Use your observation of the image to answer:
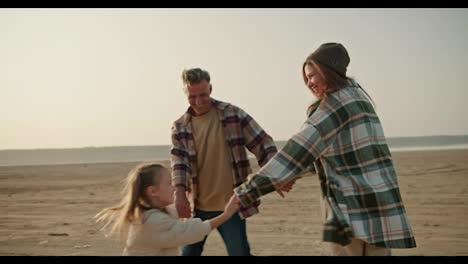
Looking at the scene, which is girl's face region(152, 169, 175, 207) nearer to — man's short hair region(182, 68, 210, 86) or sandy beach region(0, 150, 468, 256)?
→ man's short hair region(182, 68, 210, 86)

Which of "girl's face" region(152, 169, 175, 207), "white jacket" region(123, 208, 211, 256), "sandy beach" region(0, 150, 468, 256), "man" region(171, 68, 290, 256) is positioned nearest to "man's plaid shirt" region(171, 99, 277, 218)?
"man" region(171, 68, 290, 256)

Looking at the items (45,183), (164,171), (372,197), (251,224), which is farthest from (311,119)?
(45,183)

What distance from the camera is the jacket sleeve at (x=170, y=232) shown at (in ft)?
12.6

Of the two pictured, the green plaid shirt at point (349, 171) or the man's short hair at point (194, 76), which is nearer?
the green plaid shirt at point (349, 171)

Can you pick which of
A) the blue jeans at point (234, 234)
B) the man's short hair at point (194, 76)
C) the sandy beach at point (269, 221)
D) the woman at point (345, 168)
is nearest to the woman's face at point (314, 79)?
the woman at point (345, 168)

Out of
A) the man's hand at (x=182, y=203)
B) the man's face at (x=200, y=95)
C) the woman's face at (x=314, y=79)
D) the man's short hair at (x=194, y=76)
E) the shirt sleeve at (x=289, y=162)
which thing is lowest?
the man's hand at (x=182, y=203)

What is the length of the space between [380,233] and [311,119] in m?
0.69

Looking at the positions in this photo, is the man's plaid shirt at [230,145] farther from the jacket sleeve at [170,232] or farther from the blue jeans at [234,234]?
the jacket sleeve at [170,232]

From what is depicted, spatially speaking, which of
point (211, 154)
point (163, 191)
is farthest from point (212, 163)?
point (163, 191)

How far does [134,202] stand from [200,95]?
1046 mm

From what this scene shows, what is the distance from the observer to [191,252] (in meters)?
4.68

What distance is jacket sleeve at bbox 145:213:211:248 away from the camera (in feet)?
12.6

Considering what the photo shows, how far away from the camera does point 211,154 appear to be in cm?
471

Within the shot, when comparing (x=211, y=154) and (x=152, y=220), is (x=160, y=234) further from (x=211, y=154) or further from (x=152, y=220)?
(x=211, y=154)
